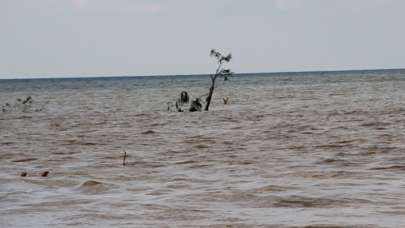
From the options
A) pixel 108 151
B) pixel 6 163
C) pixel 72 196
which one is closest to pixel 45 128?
pixel 108 151

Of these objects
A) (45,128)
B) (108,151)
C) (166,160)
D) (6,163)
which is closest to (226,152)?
(166,160)

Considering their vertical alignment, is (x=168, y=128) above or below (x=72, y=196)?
above

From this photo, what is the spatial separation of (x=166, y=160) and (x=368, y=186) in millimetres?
6612

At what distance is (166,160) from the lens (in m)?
17.8

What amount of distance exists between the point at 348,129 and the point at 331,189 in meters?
13.7

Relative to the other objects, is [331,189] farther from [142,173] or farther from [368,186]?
[142,173]

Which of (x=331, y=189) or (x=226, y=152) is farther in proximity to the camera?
(x=226, y=152)

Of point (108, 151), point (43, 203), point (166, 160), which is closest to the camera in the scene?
point (43, 203)

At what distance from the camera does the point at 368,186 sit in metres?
12.3

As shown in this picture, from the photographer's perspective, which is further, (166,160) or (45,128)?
(45,128)

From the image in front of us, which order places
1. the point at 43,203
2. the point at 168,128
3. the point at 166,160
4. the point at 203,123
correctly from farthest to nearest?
1. the point at 203,123
2. the point at 168,128
3. the point at 166,160
4. the point at 43,203

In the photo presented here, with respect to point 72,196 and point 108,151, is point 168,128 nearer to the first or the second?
point 108,151

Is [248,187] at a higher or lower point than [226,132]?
lower

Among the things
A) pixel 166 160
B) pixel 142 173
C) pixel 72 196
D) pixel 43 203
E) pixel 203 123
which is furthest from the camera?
pixel 203 123
